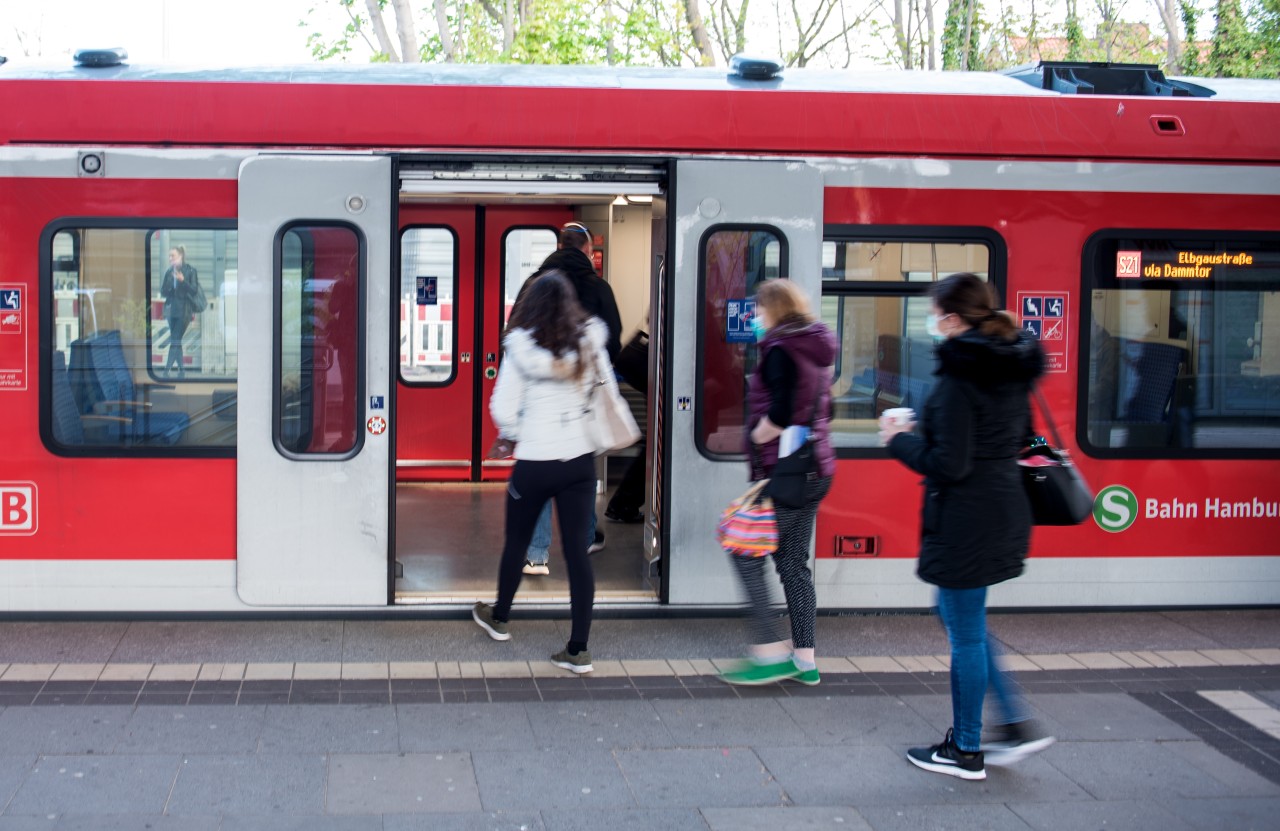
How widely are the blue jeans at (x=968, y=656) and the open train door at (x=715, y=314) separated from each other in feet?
6.49

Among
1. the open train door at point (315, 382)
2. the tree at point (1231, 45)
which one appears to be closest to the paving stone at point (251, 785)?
the open train door at point (315, 382)

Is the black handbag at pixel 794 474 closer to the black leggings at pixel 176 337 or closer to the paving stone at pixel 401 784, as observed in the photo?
Answer: the paving stone at pixel 401 784

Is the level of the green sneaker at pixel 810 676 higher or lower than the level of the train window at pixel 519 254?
lower

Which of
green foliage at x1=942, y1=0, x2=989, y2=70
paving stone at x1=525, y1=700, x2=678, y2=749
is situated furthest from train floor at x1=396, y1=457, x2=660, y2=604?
green foliage at x1=942, y1=0, x2=989, y2=70

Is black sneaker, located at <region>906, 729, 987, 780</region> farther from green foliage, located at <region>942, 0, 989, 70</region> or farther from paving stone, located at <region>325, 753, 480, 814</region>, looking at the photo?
green foliage, located at <region>942, 0, 989, 70</region>

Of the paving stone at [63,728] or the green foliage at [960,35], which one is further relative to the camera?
the green foliage at [960,35]

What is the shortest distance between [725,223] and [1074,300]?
1799 mm

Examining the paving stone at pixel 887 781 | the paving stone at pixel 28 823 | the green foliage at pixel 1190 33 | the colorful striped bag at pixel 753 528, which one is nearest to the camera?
the paving stone at pixel 28 823

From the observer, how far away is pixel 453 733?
5.09 metres

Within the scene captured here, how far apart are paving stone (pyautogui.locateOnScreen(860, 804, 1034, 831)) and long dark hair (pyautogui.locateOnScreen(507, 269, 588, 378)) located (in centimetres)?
217

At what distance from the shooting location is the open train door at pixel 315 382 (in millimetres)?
6273

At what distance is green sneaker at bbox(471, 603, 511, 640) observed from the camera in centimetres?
Answer: 621

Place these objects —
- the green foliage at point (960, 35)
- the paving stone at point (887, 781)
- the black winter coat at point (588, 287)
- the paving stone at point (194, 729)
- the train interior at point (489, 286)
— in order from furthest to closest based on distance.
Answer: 1. the green foliage at point (960, 35)
2. the train interior at point (489, 286)
3. the black winter coat at point (588, 287)
4. the paving stone at point (194, 729)
5. the paving stone at point (887, 781)

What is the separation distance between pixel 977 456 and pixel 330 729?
257cm
